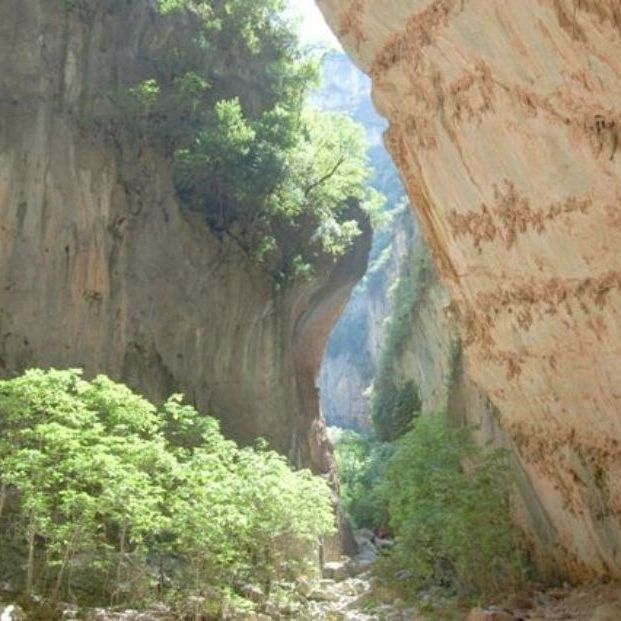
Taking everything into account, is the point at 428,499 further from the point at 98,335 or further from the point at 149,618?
the point at 98,335

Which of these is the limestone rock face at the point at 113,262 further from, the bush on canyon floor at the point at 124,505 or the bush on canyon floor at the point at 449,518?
the bush on canyon floor at the point at 449,518

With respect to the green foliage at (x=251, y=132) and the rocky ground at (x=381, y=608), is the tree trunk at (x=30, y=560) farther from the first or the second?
the green foliage at (x=251, y=132)

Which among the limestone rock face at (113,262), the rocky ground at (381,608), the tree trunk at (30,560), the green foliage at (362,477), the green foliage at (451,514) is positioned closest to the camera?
the rocky ground at (381,608)

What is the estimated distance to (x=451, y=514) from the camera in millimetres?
13242

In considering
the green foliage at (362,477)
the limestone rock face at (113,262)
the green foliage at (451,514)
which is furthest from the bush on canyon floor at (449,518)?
the green foliage at (362,477)

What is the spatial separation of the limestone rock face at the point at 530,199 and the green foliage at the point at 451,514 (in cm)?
93

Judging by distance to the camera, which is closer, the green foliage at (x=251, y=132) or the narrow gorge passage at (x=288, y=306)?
the narrow gorge passage at (x=288, y=306)

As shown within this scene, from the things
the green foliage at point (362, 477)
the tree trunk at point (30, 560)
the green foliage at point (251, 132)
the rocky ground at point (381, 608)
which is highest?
the green foliage at point (251, 132)

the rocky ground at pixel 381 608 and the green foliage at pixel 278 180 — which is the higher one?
the green foliage at pixel 278 180

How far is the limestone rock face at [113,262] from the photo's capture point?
19.5m

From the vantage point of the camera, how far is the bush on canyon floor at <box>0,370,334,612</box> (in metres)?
12.2

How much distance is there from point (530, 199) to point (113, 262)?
13.4m

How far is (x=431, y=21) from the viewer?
8.93 meters

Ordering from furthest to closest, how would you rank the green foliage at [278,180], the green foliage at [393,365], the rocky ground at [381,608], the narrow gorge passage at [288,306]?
the green foliage at [393,365], the green foliage at [278,180], the rocky ground at [381,608], the narrow gorge passage at [288,306]
